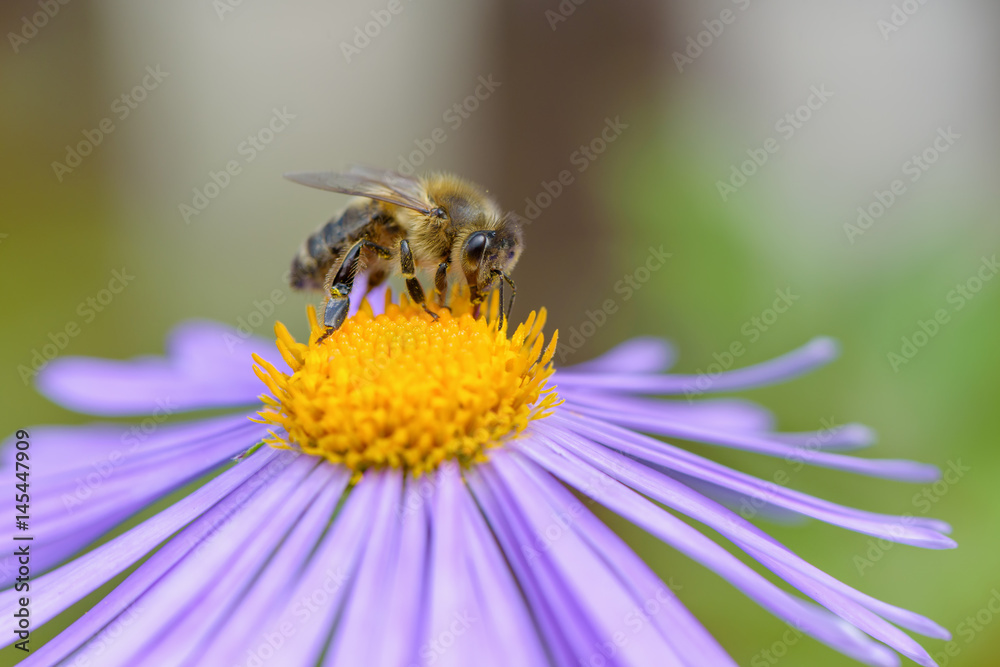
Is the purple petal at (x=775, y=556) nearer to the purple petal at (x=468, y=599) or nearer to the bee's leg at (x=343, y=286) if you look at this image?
the purple petal at (x=468, y=599)

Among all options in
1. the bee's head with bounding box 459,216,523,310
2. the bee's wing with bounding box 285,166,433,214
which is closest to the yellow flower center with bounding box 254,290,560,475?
the bee's head with bounding box 459,216,523,310

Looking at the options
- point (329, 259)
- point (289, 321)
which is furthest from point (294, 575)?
point (289, 321)

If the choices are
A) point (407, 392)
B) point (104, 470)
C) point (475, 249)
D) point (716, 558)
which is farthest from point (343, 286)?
point (716, 558)

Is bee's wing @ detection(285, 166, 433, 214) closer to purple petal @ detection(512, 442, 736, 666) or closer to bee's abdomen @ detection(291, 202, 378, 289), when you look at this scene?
bee's abdomen @ detection(291, 202, 378, 289)

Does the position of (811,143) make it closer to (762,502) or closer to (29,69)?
(762,502)

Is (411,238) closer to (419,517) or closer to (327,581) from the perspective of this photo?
(419,517)

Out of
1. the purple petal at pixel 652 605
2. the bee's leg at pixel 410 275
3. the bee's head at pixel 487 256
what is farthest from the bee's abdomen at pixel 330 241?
the purple petal at pixel 652 605
